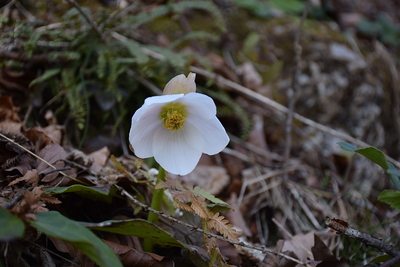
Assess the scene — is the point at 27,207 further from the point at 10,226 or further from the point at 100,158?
the point at 100,158

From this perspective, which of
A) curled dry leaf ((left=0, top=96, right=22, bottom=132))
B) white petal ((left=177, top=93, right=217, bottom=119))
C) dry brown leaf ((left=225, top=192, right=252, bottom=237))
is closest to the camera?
white petal ((left=177, top=93, right=217, bottom=119))

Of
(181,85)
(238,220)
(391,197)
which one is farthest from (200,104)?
(238,220)

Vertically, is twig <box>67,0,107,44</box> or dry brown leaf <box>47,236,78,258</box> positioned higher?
twig <box>67,0,107,44</box>

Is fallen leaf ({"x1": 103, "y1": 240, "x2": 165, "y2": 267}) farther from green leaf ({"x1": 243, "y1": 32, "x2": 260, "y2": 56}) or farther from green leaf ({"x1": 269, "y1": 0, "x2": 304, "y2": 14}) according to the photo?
green leaf ({"x1": 269, "y1": 0, "x2": 304, "y2": 14})

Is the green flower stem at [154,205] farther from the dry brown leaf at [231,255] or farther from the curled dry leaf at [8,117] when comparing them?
the curled dry leaf at [8,117]

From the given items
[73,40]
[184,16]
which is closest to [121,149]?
[73,40]

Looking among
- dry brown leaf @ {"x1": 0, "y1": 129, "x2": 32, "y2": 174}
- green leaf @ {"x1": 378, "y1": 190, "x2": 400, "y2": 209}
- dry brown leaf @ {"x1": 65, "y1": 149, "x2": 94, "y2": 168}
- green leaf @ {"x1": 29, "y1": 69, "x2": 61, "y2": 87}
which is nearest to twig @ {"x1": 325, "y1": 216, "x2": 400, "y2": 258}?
green leaf @ {"x1": 378, "y1": 190, "x2": 400, "y2": 209}
